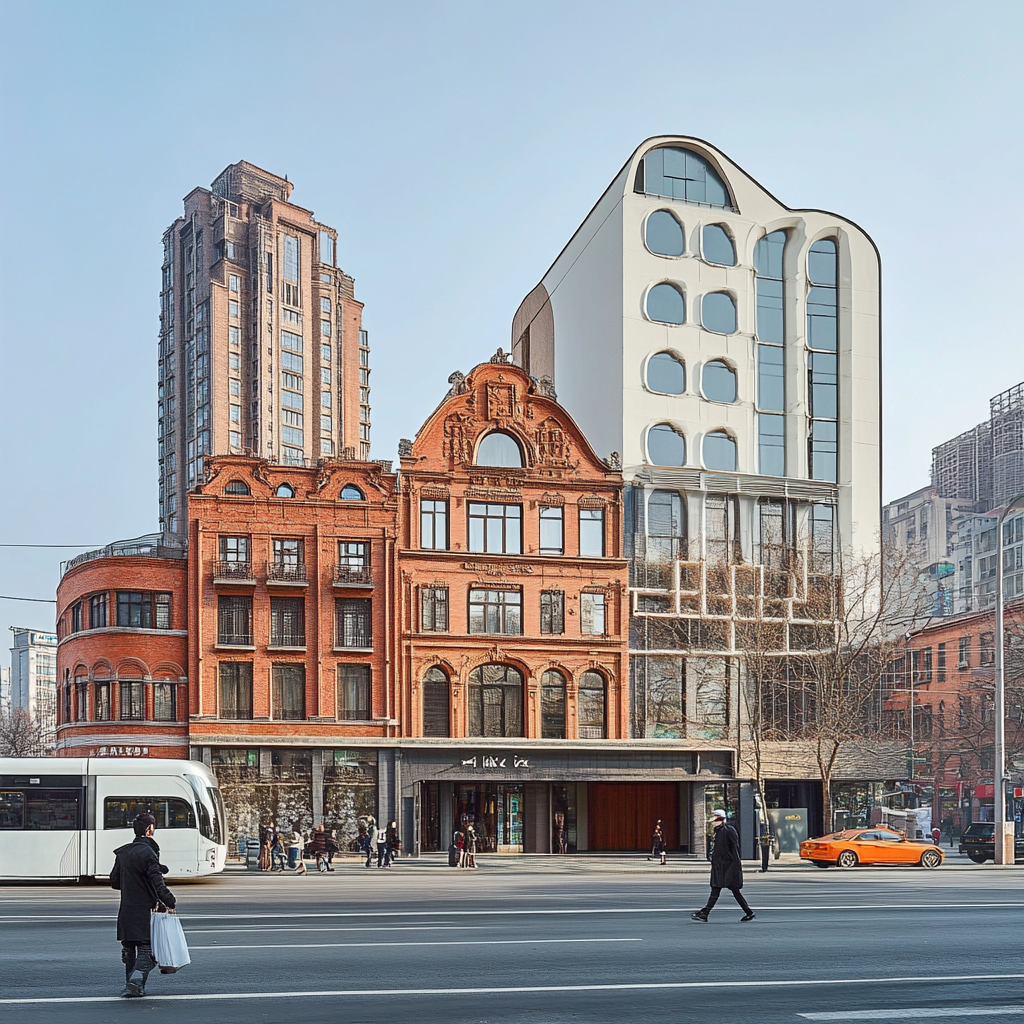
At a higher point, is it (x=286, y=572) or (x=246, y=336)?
(x=246, y=336)

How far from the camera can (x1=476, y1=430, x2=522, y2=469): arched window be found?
49.2 metres

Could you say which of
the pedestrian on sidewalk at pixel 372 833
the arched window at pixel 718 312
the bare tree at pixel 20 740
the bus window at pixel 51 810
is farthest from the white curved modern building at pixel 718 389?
the bare tree at pixel 20 740

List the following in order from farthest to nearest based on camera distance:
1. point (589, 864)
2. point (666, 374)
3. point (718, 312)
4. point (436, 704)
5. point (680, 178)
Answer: point (680, 178), point (718, 312), point (666, 374), point (436, 704), point (589, 864)

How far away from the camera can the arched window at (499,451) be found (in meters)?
49.2

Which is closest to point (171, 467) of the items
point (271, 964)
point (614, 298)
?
point (614, 298)

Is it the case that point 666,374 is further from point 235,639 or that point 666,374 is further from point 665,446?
point 235,639

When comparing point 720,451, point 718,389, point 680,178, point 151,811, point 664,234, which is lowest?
point 151,811

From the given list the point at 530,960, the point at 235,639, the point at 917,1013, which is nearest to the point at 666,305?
the point at 235,639

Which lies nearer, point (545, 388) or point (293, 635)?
point (293, 635)

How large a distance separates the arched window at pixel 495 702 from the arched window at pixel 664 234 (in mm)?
19721

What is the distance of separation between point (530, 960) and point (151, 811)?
18.5 meters

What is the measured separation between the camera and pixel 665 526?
52.2m

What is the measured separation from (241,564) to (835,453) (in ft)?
87.3

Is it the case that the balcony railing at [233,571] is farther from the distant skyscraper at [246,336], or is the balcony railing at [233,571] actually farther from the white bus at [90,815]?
the distant skyscraper at [246,336]
